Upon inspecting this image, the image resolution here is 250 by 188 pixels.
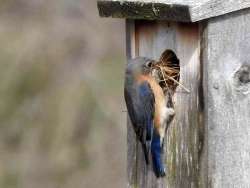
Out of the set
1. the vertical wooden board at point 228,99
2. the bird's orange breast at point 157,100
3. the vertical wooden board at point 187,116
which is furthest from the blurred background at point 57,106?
the vertical wooden board at point 228,99

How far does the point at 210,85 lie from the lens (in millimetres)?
3932

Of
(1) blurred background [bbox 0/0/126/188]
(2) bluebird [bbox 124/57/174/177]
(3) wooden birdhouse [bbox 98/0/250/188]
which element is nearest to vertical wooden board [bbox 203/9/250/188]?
(3) wooden birdhouse [bbox 98/0/250/188]

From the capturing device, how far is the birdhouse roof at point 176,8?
3842 millimetres

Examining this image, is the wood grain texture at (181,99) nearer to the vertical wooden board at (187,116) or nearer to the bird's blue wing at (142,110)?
the vertical wooden board at (187,116)

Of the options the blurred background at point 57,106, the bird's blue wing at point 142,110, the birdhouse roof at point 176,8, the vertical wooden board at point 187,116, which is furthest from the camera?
the blurred background at point 57,106

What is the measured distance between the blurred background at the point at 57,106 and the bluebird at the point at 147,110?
367 cm

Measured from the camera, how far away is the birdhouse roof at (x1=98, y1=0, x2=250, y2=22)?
3.84 m

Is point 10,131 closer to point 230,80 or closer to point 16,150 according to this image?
point 16,150

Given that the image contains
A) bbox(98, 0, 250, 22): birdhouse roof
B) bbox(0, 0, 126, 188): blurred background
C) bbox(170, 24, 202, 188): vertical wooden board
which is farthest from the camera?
bbox(0, 0, 126, 188): blurred background

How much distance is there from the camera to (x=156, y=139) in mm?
4312

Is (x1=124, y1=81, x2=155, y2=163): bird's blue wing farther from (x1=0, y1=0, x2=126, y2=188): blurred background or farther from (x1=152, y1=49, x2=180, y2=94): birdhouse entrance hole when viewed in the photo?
(x1=0, y1=0, x2=126, y2=188): blurred background

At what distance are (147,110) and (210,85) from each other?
0.51 m

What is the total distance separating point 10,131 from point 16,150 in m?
0.23

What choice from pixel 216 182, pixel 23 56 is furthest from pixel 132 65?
pixel 23 56
